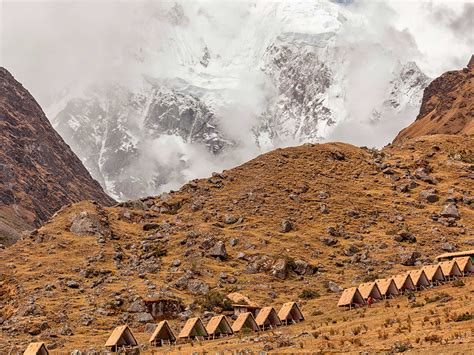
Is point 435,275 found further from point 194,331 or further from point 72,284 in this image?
point 72,284

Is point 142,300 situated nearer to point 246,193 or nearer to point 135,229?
point 135,229

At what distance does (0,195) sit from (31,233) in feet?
363

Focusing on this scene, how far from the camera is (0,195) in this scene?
192m

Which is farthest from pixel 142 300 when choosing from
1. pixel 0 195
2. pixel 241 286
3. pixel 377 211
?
pixel 0 195

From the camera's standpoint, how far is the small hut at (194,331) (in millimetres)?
55750

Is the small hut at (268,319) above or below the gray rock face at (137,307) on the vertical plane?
below

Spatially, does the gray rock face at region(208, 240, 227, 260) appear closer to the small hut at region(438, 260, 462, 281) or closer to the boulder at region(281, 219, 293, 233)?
the boulder at region(281, 219, 293, 233)

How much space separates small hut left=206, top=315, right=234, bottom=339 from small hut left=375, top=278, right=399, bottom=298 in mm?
13359

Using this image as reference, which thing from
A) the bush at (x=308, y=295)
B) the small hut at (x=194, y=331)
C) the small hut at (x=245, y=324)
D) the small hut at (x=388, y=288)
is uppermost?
the bush at (x=308, y=295)

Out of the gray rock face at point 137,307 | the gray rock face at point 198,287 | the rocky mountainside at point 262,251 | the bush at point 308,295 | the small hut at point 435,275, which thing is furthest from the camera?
the gray rock face at point 198,287

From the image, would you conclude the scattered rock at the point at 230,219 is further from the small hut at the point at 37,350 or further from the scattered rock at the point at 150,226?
the small hut at the point at 37,350

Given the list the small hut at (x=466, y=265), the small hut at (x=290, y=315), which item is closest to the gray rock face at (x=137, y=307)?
the small hut at (x=290, y=315)

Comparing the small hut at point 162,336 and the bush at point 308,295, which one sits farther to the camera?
the bush at point 308,295

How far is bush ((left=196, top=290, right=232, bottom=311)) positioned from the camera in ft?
219
